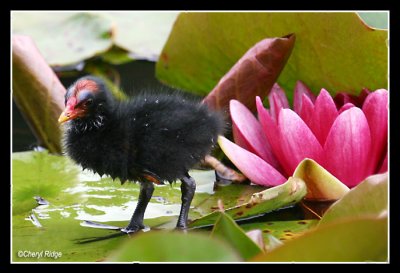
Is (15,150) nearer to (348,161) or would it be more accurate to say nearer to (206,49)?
(206,49)

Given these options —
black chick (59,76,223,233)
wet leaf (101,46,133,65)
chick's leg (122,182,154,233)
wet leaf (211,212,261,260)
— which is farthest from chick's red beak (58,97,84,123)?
wet leaf (101,46,133,65)

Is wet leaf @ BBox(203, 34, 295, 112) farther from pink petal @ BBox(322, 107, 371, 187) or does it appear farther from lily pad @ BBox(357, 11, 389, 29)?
pink petal @ BBox(322, 107, 371, 187)

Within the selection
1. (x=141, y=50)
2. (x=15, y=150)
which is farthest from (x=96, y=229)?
(x=141, y=50)

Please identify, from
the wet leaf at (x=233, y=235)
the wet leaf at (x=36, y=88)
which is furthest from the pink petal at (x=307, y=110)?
the wet leaf at (x=36, y=88)

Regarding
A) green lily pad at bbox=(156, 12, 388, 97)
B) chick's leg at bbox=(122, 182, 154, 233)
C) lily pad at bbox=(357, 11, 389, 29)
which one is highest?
lily pad at bbox=(357, 11, 389, 29)

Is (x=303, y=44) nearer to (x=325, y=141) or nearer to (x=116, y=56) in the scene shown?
(x=325, y=141)
